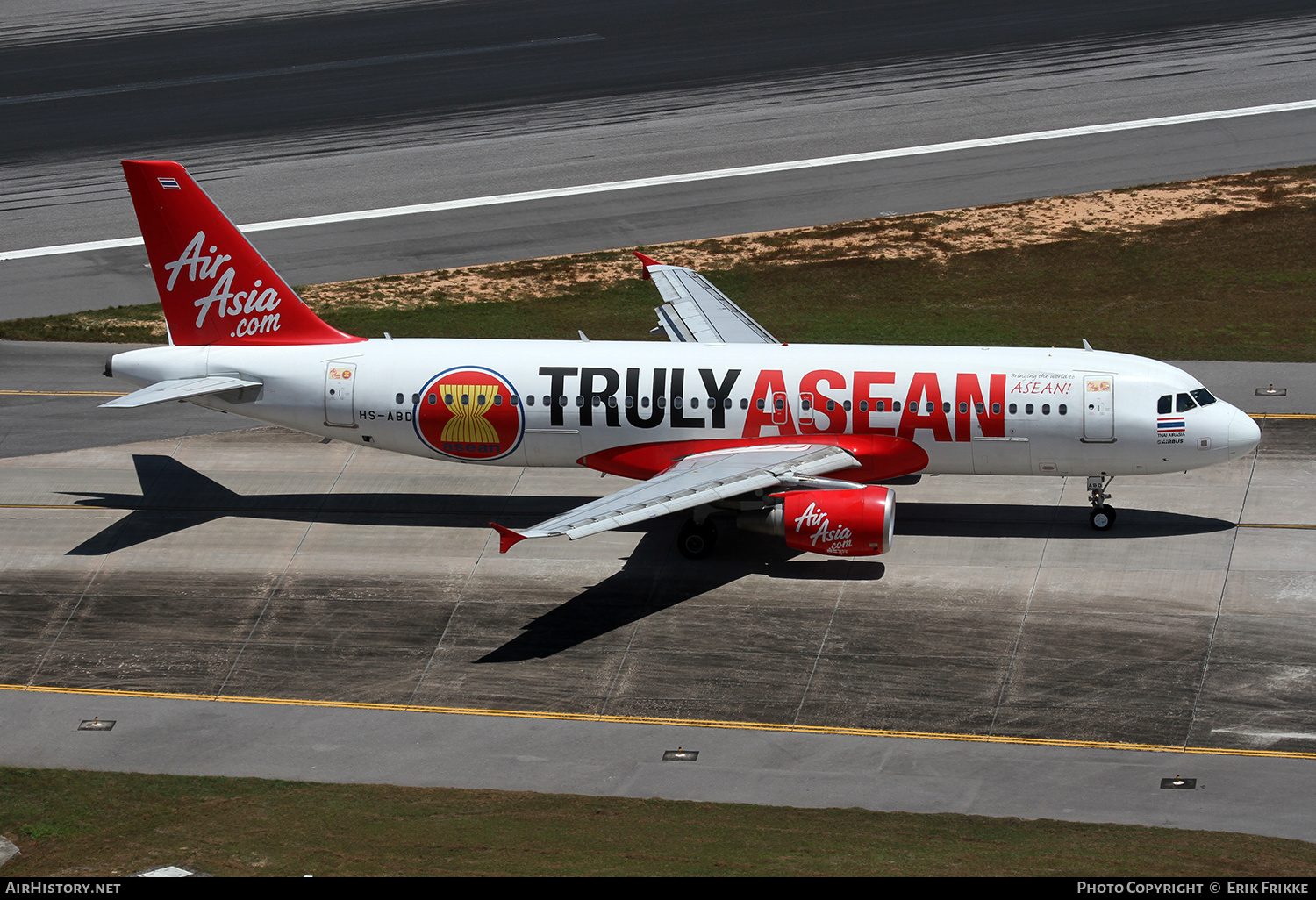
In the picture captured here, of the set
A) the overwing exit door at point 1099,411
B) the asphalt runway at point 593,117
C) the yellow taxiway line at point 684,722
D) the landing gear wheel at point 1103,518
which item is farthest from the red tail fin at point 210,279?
the landing gear wheel at point 1103,518

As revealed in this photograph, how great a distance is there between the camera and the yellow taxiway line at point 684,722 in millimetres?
31031

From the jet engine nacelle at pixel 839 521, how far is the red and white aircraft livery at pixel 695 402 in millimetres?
Answer: 49

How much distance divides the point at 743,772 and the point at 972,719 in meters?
5.38

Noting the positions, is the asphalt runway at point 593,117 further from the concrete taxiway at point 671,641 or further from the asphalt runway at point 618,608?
the concrete taxiway at point 671,641

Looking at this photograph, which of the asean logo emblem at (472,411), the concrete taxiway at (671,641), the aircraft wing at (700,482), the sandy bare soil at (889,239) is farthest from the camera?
the sandy bare soil at (889,239)

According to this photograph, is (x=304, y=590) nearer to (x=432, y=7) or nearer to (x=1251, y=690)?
(x=1251, y=690)

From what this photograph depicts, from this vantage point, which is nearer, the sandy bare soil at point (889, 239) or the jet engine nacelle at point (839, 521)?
the jet engine nacelle at point (839, 521)

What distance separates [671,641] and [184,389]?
15.9m

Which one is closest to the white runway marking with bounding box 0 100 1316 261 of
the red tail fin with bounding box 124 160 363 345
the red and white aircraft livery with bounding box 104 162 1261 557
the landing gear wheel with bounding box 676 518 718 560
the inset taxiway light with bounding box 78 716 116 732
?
the red tail fin with bounding box 124 160 363 345

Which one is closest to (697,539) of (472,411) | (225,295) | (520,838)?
(472,411)

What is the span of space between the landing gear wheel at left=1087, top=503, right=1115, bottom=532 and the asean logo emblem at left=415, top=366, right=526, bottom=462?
52.1 feet

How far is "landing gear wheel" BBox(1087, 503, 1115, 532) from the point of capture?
40.5 metres

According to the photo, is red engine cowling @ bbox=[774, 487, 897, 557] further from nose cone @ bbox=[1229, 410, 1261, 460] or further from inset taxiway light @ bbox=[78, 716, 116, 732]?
inset taxiway light @ bbox=[78, 716, 116, 732]

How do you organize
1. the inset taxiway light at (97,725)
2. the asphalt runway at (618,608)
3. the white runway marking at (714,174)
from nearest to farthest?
1. the asphalt runway at (618,608)
2. the inset taxiway light at (97,725)
3. the white runway marking at (714,174)
